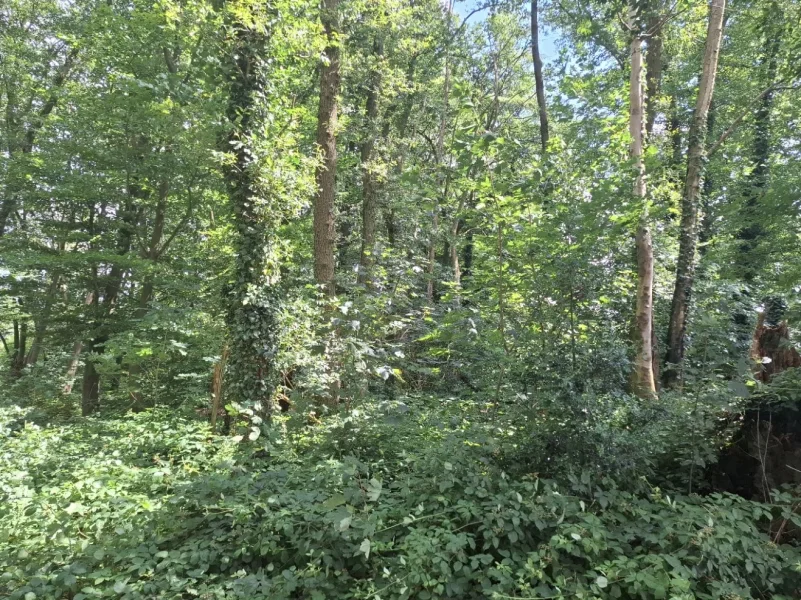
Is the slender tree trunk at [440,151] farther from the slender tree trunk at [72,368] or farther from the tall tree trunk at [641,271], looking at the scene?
the slender tree trunk at [72,368]

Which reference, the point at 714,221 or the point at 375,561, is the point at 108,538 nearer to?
the point at 375,561

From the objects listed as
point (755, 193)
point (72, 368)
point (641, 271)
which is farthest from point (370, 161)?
point (72, 368)

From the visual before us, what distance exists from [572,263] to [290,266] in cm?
379

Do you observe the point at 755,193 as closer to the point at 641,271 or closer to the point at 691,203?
the point at 691,203

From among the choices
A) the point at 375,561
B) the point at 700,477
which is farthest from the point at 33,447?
the point at 700,477

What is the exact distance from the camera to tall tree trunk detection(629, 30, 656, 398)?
614cm

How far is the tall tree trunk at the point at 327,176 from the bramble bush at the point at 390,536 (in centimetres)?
380

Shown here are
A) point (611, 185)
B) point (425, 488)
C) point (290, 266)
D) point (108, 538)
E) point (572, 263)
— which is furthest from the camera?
point (290, 266)

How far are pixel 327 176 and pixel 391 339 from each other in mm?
3132

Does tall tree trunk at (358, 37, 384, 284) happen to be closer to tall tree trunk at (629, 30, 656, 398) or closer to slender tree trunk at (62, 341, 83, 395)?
tall tree trunk at (629, 30, 656, 398)

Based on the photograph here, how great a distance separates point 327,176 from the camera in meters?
7.38

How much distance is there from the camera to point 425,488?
3.50m

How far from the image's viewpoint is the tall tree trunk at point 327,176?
7.27m

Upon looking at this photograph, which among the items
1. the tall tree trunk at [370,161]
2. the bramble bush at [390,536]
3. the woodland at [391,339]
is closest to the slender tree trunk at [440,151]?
the woodland at [391,339]
